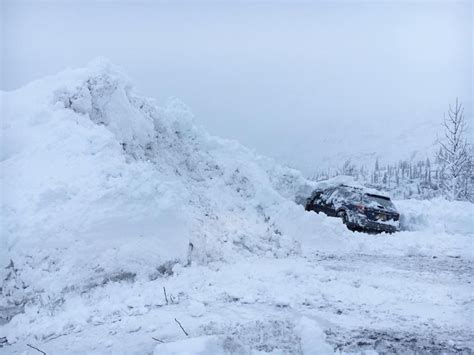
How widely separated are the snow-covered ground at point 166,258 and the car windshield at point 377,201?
1347 millimetres

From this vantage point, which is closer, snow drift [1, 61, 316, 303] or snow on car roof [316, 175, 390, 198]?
snow drift [1, 61, 316, 303]

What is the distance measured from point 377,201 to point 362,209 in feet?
2.30

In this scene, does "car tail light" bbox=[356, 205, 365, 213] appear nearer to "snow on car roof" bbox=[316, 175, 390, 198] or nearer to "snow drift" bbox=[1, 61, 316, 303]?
"snow on car roof" bbox=[316, 175, 390, 198]

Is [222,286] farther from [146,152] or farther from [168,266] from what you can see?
[146,152]

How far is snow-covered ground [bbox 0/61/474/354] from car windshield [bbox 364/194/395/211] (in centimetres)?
135

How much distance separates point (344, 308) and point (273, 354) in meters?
2.06

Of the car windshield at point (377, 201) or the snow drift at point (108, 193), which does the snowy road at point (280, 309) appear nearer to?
the snow drift at point (108, 193)

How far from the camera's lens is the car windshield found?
47.4 ft

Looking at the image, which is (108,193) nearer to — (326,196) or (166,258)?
(166,258)

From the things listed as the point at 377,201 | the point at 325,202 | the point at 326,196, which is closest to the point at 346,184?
the point at 326,196

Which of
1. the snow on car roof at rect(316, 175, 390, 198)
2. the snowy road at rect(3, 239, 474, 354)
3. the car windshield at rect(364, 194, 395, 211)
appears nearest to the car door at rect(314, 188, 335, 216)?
the snow on car roof at rect(316, 175, 390, 198)

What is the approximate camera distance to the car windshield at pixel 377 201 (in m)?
14.5

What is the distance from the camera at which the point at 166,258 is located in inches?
344

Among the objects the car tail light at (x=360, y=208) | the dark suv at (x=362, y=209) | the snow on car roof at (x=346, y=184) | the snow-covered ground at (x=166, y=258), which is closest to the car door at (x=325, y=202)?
the dark suv at (x=362, y=209)
